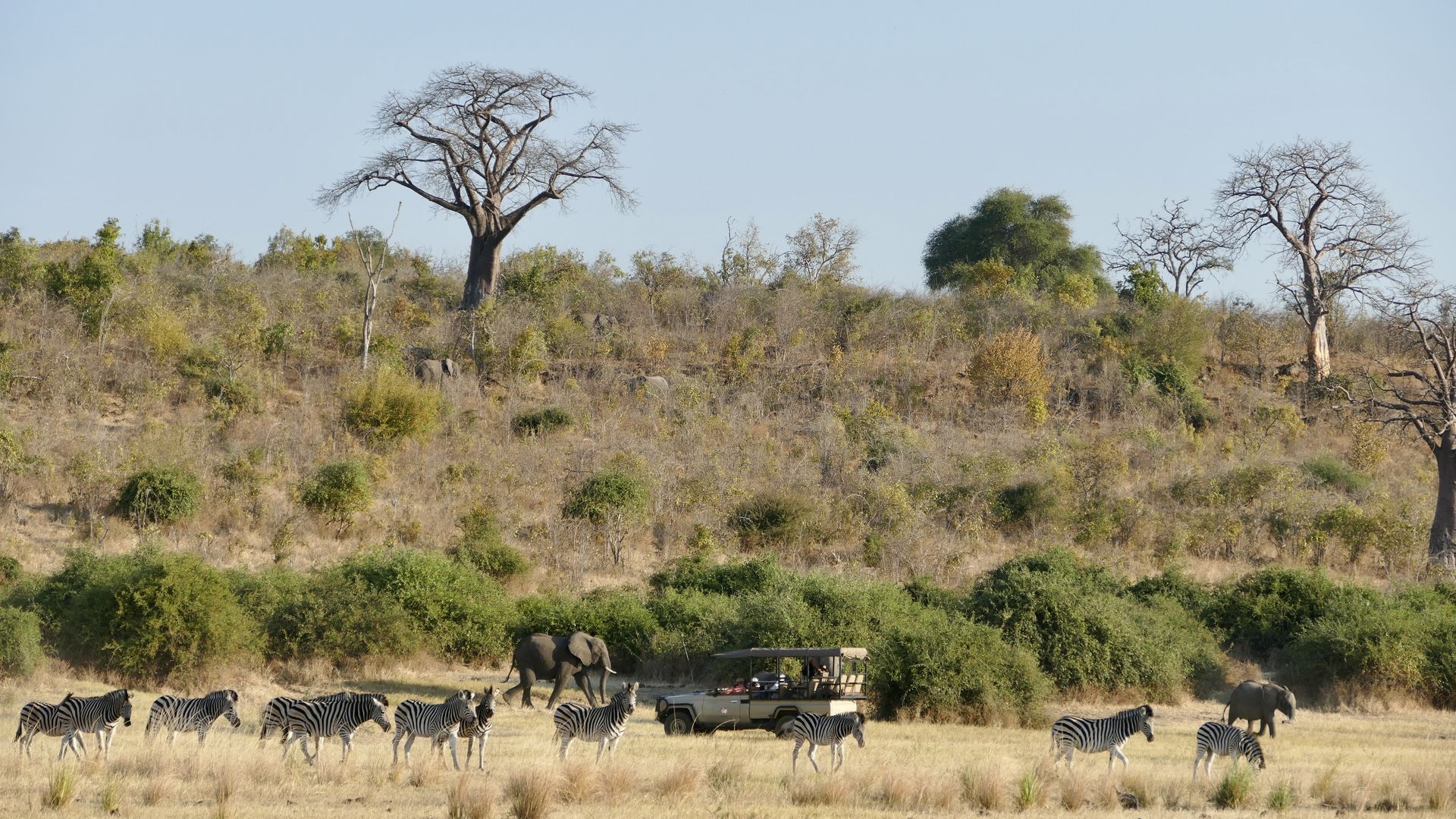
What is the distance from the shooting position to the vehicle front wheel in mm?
19797

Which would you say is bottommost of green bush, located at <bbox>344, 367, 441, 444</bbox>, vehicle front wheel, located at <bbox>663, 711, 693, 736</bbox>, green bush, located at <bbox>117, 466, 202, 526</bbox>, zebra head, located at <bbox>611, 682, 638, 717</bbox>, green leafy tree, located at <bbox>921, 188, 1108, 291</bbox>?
vehicle front wheel, located at <bbox>663, 711, 693, 736</bbox>

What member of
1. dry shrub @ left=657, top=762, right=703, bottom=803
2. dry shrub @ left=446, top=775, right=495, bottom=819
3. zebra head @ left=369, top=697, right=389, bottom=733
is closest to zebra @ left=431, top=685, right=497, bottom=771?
zebra head @ left=369, top=697, right=389, bottom=733

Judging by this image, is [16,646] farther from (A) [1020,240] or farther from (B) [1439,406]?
(A) [1020,240]

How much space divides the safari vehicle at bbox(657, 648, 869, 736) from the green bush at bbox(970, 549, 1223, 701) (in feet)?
21.0

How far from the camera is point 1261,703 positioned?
2038 centimetres

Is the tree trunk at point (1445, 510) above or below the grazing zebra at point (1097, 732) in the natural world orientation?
above

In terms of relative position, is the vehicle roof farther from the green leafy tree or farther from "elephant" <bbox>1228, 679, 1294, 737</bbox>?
the green leafy tree

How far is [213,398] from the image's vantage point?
38.0 meters

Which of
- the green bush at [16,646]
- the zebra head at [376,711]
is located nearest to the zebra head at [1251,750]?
the zebra head at [376,711]

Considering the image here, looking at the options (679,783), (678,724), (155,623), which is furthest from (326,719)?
(155,623)

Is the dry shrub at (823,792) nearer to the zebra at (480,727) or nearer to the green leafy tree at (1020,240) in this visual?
the zebra at (480,727)

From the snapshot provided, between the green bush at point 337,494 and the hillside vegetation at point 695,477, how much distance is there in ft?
0.42

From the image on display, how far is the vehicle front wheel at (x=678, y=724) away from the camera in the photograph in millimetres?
19797

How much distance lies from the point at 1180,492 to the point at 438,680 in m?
22.9
